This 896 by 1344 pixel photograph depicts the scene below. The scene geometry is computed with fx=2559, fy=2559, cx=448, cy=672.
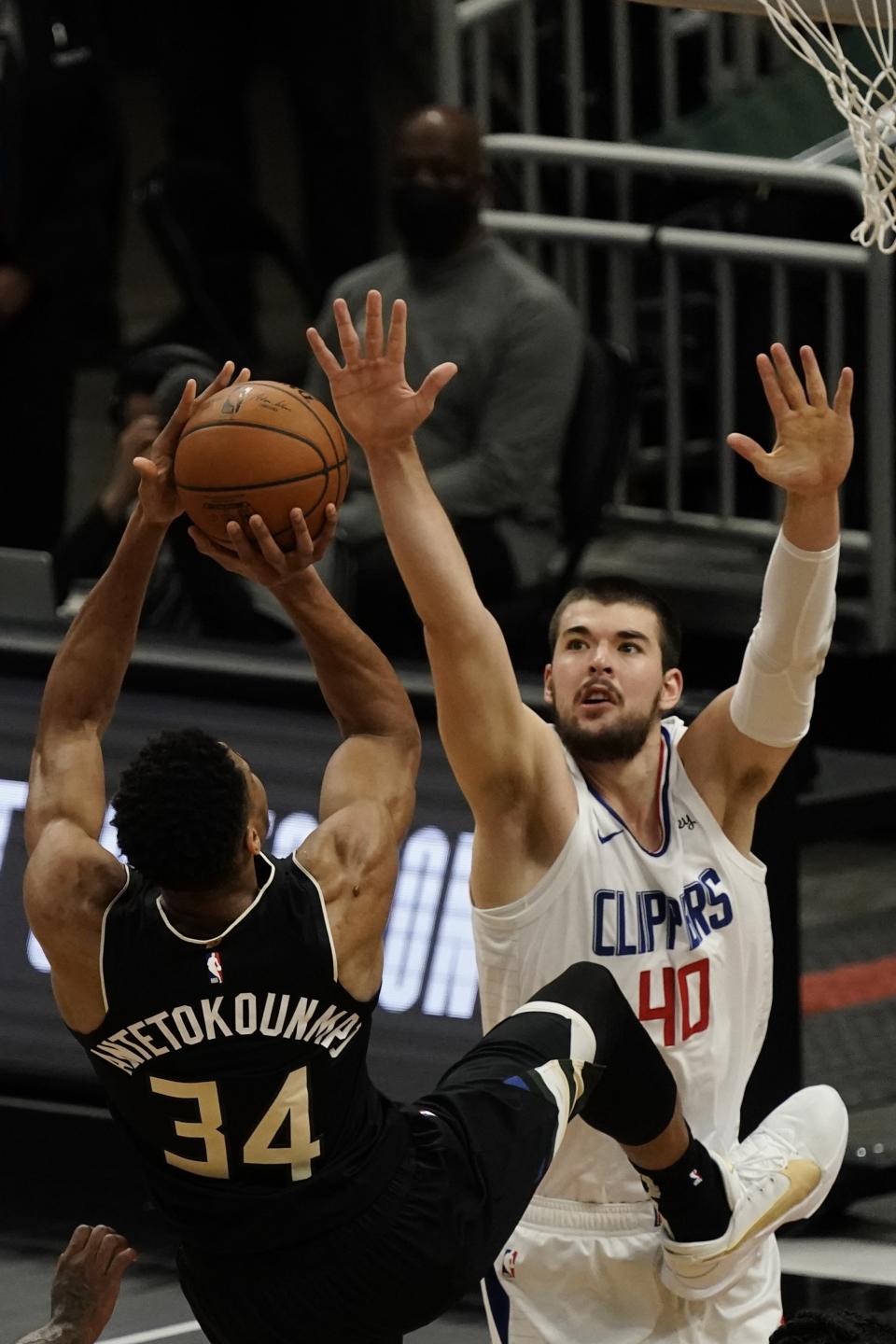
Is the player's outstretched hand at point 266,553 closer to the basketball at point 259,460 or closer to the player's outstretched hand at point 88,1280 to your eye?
the basketball at point 259,460

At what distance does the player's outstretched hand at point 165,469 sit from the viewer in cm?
463

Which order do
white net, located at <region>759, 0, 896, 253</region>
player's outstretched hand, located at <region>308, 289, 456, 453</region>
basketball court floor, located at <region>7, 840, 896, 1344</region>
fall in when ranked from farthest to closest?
basketball court floor, located at <region>7, 840, 896, 1344</region> → white net, located at <region>759, 0, 896, 253</region> → player's outstretched hand, located at <region>308, 289, 456, 453</region>

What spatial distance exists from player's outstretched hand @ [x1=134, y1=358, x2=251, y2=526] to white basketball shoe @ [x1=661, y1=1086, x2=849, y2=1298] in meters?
1.55

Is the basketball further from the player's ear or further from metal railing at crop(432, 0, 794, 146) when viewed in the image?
metal railing at crop(432, 0, 794, 146)

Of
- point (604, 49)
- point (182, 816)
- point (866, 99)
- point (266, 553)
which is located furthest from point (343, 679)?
point (604, 49)

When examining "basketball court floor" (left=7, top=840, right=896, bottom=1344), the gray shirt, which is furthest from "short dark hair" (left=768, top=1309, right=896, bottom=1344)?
the gray shirt

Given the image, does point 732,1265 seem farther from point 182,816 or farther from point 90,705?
point 90,705

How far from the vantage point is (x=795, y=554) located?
4680 millimetres

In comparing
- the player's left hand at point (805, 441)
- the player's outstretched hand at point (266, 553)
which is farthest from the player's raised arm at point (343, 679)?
the player's left hand at point (805, 441)

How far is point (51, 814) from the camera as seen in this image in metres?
4.49

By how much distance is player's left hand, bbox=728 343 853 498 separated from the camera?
4.66 m

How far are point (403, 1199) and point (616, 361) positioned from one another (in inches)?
182

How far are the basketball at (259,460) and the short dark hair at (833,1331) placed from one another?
5.57 ft

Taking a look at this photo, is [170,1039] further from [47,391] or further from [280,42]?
[280,42]
